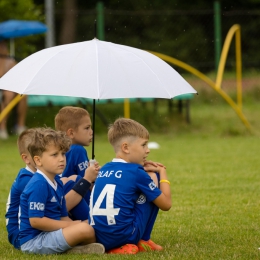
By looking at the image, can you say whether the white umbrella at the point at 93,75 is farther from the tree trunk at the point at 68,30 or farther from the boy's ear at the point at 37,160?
the tree trunk at the point at 68,30

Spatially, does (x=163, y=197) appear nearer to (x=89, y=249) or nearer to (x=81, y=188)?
(x=89, y=249)

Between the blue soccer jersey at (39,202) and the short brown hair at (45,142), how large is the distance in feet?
0.50

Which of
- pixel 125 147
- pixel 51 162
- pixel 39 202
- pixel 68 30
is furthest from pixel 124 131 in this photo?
pixel 68 30

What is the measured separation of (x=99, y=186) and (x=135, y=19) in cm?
1488

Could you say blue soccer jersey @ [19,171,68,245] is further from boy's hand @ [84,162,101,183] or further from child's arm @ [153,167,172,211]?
child's arm @ [153,167,172,211]

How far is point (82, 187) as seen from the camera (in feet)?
17.4

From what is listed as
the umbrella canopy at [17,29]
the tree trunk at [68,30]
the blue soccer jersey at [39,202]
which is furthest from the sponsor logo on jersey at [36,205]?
the tree trunk at [68,30]

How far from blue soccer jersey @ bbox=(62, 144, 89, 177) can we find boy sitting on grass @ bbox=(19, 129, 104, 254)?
28.6 inches

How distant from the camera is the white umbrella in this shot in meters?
4.99

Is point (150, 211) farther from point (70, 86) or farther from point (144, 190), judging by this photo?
point (70, 86)

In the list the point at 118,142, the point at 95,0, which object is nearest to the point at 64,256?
the point at 118,142

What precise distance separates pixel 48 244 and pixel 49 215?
19cm

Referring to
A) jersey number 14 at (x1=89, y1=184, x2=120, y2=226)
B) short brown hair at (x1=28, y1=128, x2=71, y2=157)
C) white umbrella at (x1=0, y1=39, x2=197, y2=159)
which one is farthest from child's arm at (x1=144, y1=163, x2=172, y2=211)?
short brown hair at (x1=28, y1=128, x2=71, y2=157)

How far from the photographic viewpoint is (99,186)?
16.0 ft
